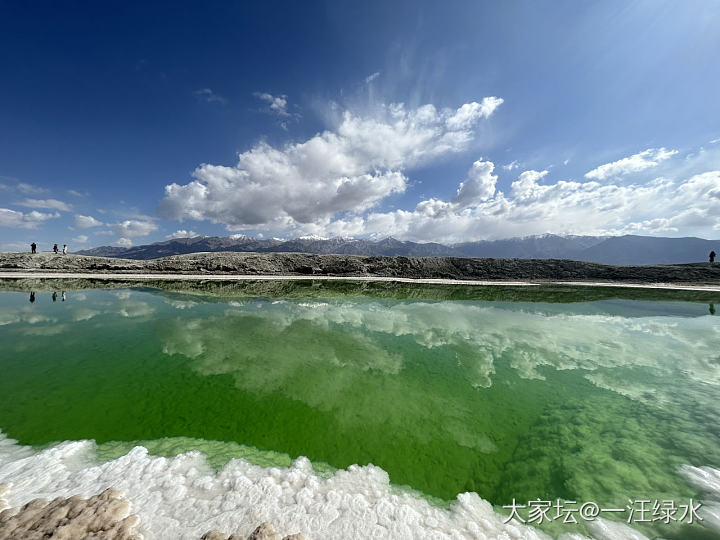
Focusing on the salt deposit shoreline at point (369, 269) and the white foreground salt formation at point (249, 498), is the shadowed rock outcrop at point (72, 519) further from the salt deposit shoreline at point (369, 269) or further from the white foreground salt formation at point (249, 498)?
the salt deposit shoreline at point (369, 269)

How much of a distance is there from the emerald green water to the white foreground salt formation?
19.6 inches

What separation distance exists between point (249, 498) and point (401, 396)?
6.25m

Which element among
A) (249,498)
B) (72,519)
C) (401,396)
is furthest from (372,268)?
(72,519)

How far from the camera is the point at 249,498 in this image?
567 cm

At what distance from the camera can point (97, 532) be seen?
450cm

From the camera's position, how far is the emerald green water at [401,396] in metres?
7.09

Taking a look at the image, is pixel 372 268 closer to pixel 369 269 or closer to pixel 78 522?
pixel 369 269

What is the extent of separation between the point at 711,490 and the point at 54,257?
3379 inches

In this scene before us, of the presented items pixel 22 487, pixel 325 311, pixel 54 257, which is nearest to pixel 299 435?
pixel 22 487

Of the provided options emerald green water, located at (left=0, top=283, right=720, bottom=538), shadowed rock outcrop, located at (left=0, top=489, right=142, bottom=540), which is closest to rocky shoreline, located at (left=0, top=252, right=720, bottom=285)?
emerald green water, located at (left=0, top=283, right=720, bottom=538)

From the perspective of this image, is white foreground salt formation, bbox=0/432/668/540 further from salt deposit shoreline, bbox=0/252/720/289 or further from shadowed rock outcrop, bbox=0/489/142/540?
salt deposit shoreline, bbox=0/252/720/289

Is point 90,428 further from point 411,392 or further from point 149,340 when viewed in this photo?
point 411,392

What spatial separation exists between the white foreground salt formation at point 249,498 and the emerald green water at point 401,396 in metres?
0.50

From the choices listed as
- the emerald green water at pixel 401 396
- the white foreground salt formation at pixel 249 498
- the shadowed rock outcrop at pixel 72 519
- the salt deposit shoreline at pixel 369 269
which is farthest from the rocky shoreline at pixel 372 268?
the shadowed rock outcrop at pixel 72 519
